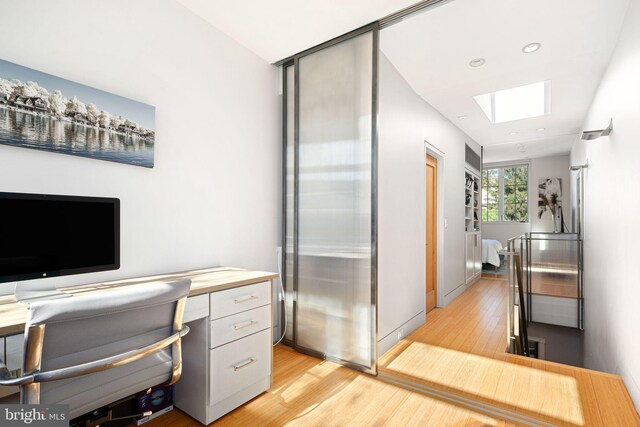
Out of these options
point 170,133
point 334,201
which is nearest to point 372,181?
point 334,201

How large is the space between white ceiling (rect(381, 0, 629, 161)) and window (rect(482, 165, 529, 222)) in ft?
13.0

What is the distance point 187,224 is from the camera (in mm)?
2266

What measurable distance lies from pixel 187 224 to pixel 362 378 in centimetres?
169

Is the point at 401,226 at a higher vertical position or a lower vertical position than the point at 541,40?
lower

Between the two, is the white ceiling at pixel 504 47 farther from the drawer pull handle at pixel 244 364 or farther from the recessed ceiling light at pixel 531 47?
the drawer pull handle at pixel 244 364

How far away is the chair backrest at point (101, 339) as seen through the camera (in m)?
1.01

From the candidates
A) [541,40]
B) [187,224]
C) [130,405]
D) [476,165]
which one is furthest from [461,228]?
[130,405]

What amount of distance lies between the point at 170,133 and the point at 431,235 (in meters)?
3.38

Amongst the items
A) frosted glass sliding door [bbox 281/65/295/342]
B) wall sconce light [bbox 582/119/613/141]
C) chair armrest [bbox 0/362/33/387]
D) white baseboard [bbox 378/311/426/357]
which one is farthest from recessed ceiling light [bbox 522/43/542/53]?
chair armrest [bbox 0/362/33/387]

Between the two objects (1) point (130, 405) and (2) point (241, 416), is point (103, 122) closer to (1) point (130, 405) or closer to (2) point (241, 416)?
(1) point (130, 405)

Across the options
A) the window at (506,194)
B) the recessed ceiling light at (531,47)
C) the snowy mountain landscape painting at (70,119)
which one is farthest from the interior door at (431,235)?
the window at (506,194)

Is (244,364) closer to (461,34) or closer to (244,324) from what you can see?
(244,324)

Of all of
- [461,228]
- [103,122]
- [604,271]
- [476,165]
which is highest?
[476,165]

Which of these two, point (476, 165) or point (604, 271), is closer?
point (604, 271)
